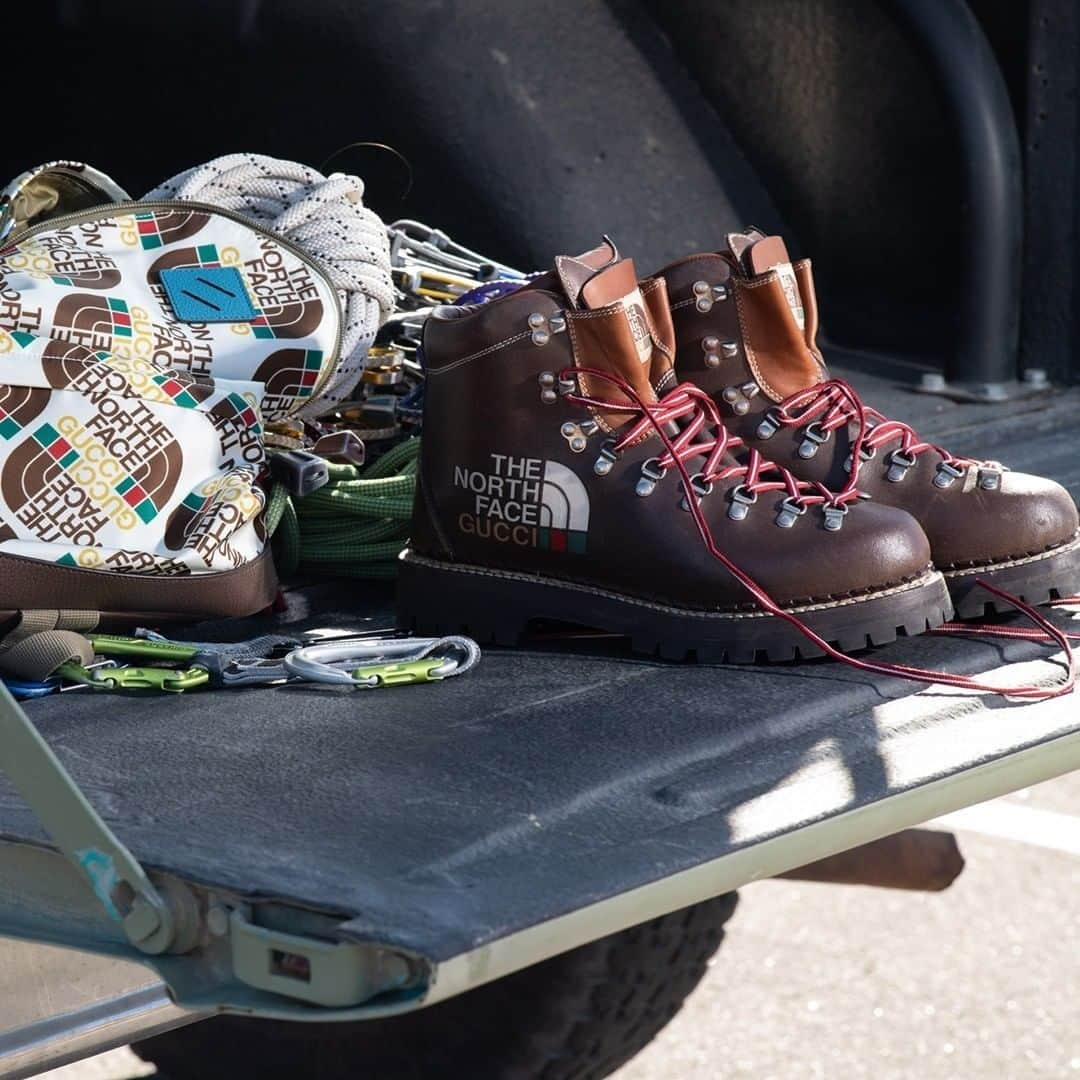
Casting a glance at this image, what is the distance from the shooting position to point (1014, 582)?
1.54 m

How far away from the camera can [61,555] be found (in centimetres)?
149

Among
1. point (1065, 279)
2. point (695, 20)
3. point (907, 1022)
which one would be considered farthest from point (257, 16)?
point (907, 1022)

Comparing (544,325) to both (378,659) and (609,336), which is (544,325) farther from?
(378,659)

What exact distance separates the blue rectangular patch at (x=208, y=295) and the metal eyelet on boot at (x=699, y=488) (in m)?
0.50

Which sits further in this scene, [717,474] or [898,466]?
[898,466]

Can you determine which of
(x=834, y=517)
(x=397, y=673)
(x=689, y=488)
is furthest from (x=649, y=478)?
(x=397, y=673)

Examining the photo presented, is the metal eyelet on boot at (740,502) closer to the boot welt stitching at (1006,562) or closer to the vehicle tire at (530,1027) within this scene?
the boot welt stitching at (1006,562)

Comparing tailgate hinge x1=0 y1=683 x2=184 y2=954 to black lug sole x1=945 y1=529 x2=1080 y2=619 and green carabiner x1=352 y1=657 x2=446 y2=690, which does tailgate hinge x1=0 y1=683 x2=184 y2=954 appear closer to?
green carabiner x1=352 y1=657 x2=446 y2=690

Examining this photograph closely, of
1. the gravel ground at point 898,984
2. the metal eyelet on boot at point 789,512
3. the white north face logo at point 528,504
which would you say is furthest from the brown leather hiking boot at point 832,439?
the gravel ground at point 898,984

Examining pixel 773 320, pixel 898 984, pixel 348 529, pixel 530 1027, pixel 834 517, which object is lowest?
pixel 898 984

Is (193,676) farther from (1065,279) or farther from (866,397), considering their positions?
(1065,279)

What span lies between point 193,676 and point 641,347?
46 centimetres

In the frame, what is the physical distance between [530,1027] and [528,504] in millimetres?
791

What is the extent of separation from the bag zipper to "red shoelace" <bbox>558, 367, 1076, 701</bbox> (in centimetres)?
36
